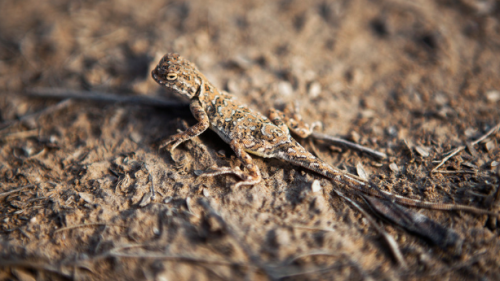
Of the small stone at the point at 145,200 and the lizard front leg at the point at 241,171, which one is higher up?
the lizard front leg at the point at 241,171

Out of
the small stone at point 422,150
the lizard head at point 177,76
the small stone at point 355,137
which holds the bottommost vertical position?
the small stone at point 422,150

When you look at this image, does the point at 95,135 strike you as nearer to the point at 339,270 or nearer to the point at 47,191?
the point at 47,191

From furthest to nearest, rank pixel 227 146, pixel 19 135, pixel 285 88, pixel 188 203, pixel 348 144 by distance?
1. pixel 285 88
2. pixel 19 135
3. pixel 227 146
4. pixel 348 144
5. pixel 188 203

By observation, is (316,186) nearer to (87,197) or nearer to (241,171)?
(241,171)

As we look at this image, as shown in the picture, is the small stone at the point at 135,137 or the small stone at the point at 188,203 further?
the small stone at the point at 135,137

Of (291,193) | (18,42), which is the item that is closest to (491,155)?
(291,193)

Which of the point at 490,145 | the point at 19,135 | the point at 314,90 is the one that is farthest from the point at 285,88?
the point at 19,135

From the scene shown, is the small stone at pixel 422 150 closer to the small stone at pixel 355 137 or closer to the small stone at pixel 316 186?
the small stone at pixel 355 137

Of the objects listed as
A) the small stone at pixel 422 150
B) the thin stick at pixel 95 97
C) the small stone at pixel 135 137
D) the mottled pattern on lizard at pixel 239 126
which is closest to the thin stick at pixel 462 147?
the small stone at pixel 422 150
